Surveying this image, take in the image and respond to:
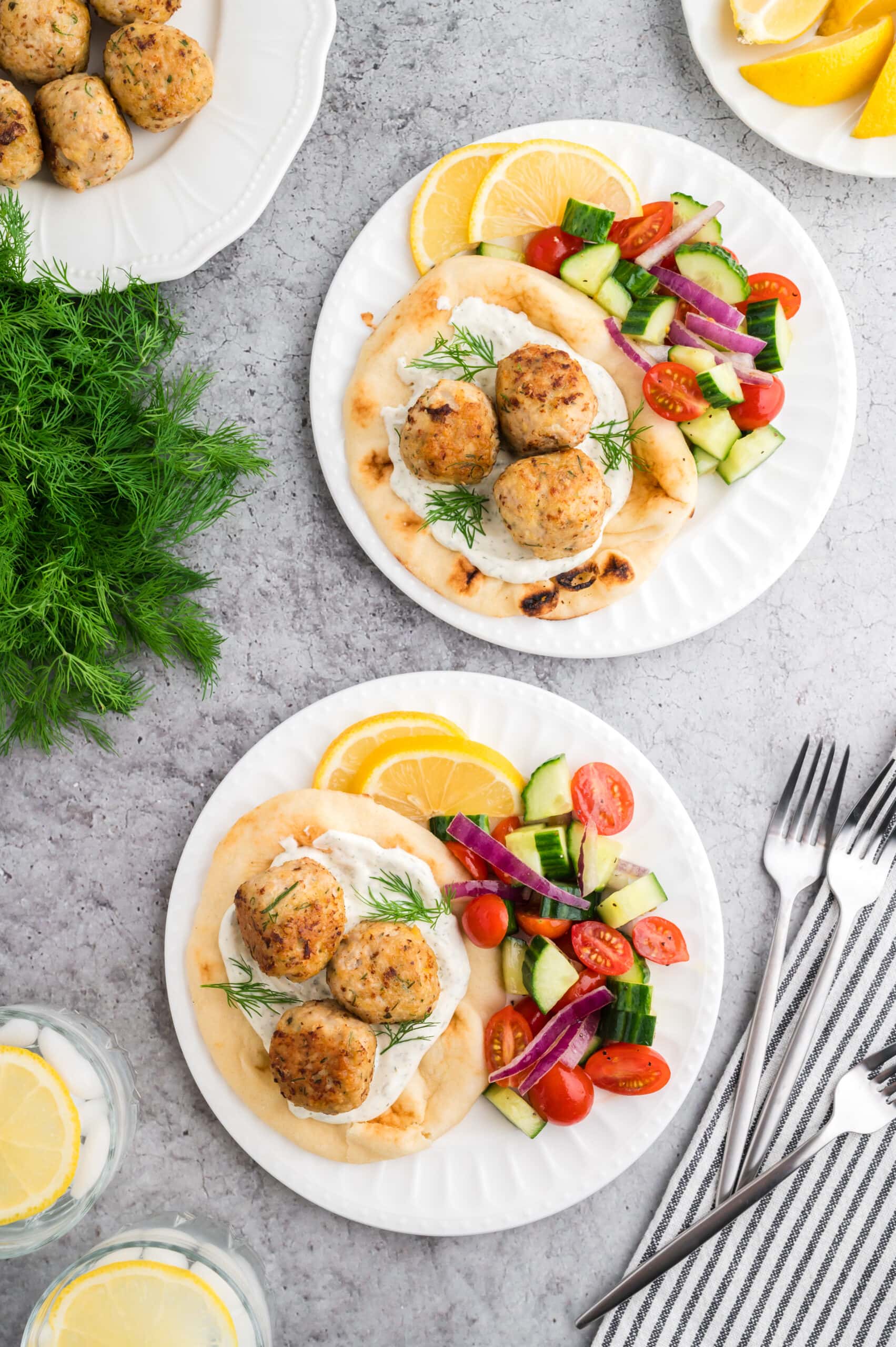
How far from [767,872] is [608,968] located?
827 mm

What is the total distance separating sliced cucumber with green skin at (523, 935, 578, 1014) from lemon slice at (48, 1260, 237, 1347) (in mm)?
1467

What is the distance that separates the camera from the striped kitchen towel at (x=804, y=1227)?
3846mm

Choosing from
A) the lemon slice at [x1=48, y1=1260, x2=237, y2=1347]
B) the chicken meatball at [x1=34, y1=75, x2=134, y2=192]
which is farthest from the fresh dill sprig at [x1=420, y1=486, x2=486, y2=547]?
the lemon slice at [x1=48, y1=1260, x2=237, y2=1347]

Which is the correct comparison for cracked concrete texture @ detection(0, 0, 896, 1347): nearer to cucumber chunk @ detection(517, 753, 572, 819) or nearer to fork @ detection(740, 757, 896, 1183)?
fork @ detection(740, 757, 896, 1183)

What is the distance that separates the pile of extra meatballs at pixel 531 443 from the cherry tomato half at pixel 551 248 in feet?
1.47

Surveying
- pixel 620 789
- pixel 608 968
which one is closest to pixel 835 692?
pixel 620 789

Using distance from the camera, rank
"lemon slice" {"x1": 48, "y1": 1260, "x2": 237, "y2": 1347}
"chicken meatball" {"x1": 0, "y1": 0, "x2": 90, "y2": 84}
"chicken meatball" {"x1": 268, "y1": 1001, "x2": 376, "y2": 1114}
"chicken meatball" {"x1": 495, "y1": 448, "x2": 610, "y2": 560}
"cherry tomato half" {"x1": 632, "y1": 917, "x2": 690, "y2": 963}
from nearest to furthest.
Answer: "lemon slice" {"x1": 48, "y1": 1260, "x2": 237, "y2": 1347} < "chicken meatball" {"x1": 268, "y1": 1001, "x2": 376, "y2": 1114} < "chicken meatball" {"x1": 495, "y1": 448, "x2": 610, "y2": 560} < "chicken meatball" {"x1": 0, "y1": 0, "x2": 90, "y2": 84} < "cherry tomato half" {"x1": 632, "y1": 917, "x2": 690, "y2": 963}

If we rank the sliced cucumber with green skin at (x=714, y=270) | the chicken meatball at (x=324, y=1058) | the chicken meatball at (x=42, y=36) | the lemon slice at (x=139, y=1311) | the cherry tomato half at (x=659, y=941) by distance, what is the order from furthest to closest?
1. the sliced cucumber with green skin at (x=714, y=270)
2. the cherry tomato half at (x=659, y=941)
3. the chicken meatball at (x=42, y=36)
4. the chicken meatball at (x=324, y=1058)
5. the lemon slice at (x=139, y=1311)

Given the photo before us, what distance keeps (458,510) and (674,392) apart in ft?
2.99

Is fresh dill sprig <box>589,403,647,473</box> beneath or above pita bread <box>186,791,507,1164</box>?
above

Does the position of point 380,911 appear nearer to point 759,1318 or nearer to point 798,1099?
point 798,1099

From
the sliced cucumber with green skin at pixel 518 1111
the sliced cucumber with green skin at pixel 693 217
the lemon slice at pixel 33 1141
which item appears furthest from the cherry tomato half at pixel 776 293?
the lemon slice at pixel 33 1141

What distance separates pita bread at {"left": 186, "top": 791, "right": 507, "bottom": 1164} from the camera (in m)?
3.66

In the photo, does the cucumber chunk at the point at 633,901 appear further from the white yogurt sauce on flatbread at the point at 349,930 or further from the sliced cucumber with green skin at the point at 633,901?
the white yogurt sauce on flatbread at the point at 349,930
